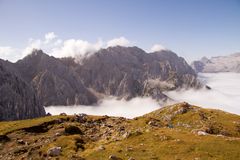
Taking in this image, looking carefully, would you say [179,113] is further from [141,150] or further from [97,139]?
[141,150]

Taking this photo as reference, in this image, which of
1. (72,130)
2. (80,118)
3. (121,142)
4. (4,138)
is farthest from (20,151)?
(80,118)

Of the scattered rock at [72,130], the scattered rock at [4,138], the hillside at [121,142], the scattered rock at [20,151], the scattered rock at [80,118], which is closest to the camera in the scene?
the hillside at [121,142]

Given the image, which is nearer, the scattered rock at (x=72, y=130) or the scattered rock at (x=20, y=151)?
the scattered rock at (x=20, y=151)

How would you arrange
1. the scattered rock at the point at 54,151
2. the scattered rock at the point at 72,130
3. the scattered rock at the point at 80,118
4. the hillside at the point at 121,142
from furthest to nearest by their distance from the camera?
1. the scattered rock at the point at 80,118
2. the scattered rock at the point at 72,130
3. the scattered rock at the point at 54,151
4. the hillside at the point at 121,142

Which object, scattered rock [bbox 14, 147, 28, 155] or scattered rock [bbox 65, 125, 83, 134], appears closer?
scattered rock [bbox 14, 147, 28, 155]

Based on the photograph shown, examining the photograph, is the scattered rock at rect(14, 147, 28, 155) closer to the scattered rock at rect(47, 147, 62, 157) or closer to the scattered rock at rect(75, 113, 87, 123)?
the scattered rock at rect(47, 147, 62, 157)

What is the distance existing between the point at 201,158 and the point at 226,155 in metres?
3.80

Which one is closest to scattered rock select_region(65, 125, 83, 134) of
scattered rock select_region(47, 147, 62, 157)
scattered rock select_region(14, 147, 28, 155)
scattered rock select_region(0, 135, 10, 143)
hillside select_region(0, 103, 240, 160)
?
hillside select_region(0, 103, 240, 160)

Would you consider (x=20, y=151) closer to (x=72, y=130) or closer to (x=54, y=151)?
(x=54, y=151)

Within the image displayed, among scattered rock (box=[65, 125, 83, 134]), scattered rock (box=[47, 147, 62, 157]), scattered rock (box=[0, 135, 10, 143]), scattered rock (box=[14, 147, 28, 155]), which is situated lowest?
scattered rock (box=[14, 147, 28, 155])

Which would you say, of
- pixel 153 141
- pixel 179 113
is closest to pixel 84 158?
pixel 153 141

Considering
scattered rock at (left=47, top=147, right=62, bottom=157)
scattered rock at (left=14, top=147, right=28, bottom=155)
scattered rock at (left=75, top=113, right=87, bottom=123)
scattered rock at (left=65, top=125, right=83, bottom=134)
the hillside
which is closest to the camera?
the hillside

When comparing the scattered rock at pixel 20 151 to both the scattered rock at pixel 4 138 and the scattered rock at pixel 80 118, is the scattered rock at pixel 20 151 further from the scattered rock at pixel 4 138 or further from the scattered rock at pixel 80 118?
the scattered rock at pixel 80 118

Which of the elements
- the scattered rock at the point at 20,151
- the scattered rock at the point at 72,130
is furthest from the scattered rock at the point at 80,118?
the scattered rock at the point at 20,151
